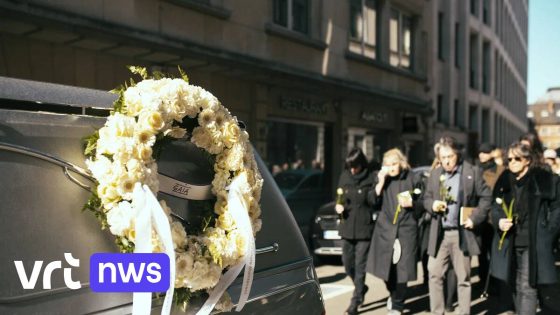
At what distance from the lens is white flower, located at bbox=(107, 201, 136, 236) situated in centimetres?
193

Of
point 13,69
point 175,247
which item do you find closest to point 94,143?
point 175,247

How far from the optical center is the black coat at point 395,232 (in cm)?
642

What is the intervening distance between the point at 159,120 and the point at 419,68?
78.1 ft

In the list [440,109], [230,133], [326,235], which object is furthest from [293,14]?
[440,109]

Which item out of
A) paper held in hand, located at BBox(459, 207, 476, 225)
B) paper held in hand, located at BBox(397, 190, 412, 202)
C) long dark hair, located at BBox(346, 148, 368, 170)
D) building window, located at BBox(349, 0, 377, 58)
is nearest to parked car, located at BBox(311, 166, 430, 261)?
long dark hair, located at BBox(346, 148, 368, 170)

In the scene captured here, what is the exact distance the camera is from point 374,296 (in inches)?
301

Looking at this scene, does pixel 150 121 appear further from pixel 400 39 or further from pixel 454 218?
pixel 400 39

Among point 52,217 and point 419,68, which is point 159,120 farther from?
point 419,68

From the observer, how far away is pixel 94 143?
2045mm

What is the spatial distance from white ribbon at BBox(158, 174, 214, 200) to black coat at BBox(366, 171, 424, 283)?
4443 mm

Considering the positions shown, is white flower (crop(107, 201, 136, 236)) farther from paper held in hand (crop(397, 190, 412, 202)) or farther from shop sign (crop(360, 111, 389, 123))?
shop sign (crop(360, 111, 389, 123))

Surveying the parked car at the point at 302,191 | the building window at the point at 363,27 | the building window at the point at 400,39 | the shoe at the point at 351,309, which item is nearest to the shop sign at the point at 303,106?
the parked car at the point at 302,191

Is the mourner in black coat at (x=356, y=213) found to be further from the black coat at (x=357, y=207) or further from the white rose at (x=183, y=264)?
the white rose at (x=183, y=264)

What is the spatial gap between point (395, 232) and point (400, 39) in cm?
1783
